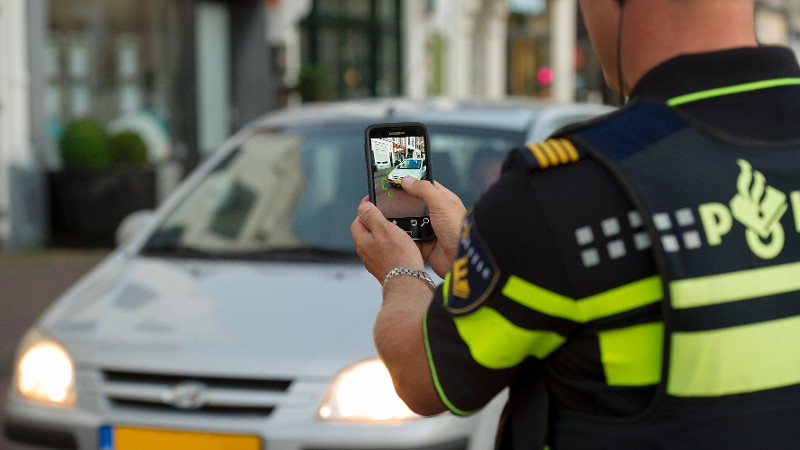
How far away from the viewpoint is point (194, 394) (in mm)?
3584

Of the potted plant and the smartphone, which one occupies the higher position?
the smartphone

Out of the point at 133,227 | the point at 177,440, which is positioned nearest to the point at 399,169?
the point at 177,440

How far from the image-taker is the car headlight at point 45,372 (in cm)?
378

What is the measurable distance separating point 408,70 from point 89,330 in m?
19.6

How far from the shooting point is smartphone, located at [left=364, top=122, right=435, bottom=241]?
1792 mm

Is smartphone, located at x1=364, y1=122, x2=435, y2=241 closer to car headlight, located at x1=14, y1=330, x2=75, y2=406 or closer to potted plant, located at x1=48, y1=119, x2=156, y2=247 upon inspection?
car headlight, located at x1=14, y1=330, x2=75, y2=406

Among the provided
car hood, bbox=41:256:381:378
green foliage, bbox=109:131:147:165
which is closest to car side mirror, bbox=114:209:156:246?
car hood, bbox=41:256:381:378

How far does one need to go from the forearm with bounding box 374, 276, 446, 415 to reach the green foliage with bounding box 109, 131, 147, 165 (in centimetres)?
1159

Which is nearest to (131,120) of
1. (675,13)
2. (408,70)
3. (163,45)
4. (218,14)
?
(163,45)

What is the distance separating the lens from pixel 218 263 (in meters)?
4.32

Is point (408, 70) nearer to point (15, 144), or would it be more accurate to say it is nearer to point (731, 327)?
point (15, 144)

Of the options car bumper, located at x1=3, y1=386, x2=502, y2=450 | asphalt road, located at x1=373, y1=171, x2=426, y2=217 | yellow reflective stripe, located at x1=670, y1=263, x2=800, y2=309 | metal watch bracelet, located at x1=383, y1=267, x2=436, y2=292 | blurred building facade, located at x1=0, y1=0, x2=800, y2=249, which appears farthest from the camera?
blurred building facade, located at x1=0, y1=0, x2=800, y2=249

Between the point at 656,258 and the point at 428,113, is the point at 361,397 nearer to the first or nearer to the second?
the point at 428,113

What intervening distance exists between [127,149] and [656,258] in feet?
39.2
